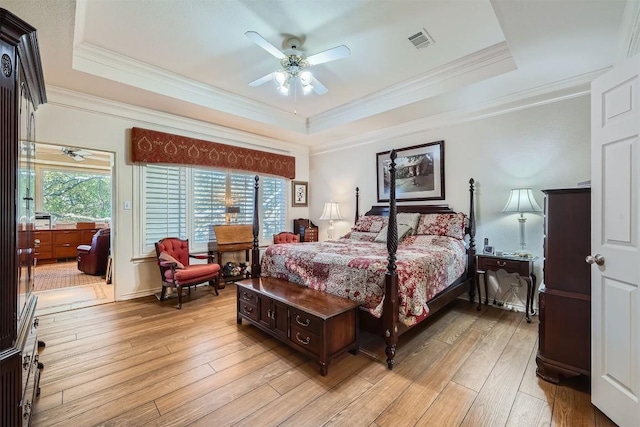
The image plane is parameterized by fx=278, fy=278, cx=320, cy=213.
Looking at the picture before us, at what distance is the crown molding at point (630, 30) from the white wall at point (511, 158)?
3.02ft

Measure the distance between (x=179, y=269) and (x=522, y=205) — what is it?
14.5 feet

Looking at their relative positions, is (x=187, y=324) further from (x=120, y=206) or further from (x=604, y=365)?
(x=604, y=365)

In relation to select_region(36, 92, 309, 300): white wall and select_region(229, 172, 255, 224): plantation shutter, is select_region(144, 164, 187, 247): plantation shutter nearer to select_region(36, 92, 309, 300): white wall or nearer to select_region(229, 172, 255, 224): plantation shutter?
select_region(36, 92, 309, 300): white wall

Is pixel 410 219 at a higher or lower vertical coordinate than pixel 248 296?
higher

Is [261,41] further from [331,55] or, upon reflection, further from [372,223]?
[372,223]

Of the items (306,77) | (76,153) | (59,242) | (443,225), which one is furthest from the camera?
(59,242)

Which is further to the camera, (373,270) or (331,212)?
(331,212)

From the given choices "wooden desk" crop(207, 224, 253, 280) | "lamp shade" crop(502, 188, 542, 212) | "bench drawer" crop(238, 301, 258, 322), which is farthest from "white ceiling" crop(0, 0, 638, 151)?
"bench drawer" crop(238, 301, 258, 322)

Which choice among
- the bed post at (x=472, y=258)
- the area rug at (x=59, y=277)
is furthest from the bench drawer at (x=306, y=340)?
the area rug at (x=59, y=277)

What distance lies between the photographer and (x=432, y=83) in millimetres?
3576

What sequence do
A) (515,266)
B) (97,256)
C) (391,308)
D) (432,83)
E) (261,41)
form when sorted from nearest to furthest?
(391,308), (261,41), (515,266), (432,83), (97,256)

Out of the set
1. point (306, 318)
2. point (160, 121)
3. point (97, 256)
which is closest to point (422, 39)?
point (306, 318)

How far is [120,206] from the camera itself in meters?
3.95

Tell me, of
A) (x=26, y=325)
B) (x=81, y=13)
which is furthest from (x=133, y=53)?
(x=26, y=325)
